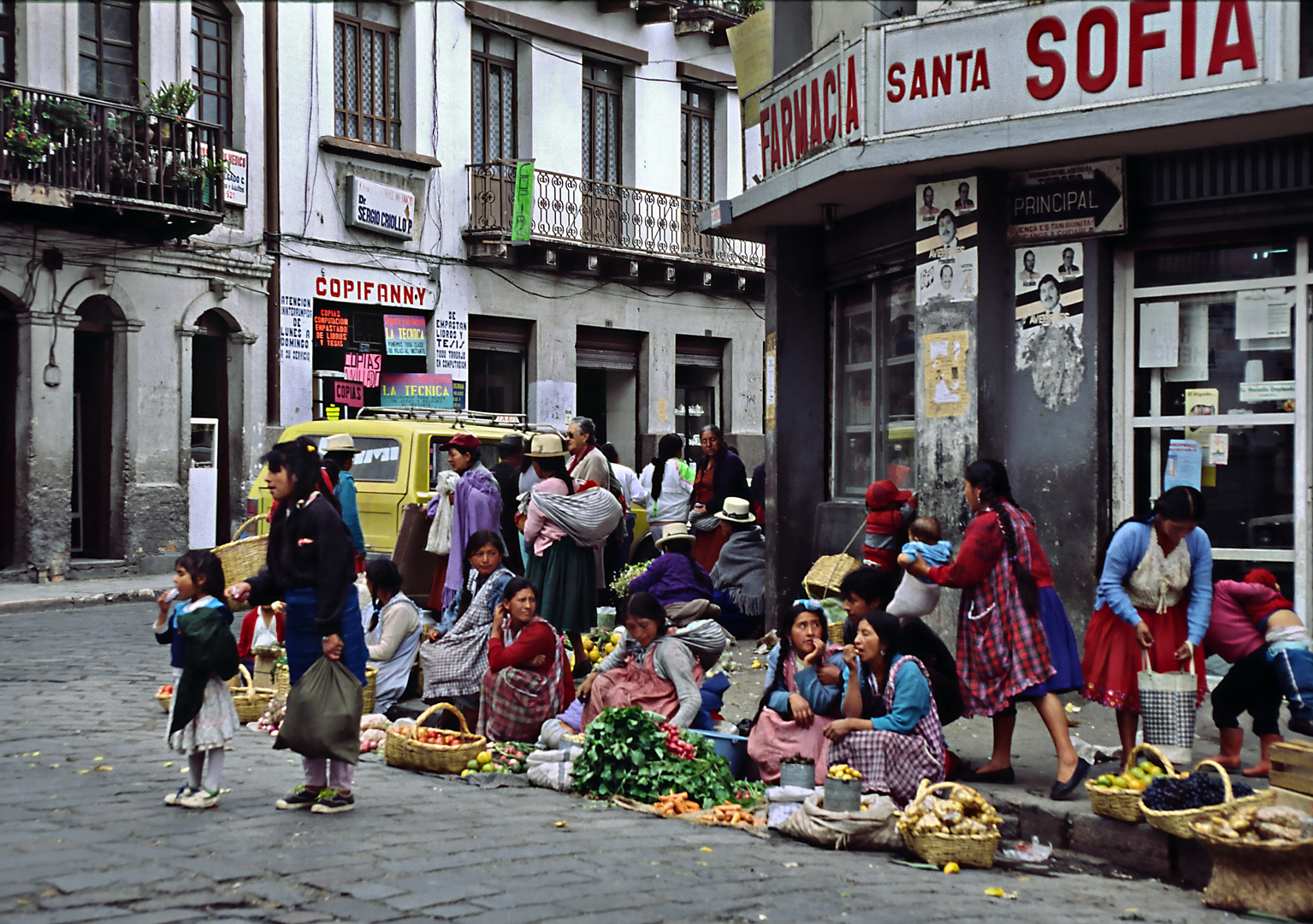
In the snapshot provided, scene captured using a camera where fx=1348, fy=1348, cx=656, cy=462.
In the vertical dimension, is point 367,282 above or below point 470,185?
below

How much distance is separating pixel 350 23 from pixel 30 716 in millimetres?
15084

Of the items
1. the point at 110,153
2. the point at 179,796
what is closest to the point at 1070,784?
the point at 179,796

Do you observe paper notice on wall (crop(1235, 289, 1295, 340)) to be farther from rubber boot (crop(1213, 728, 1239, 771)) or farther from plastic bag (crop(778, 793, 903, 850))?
plastic bag (crop(778, 793, 903, 850))

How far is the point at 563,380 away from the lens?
2366cm

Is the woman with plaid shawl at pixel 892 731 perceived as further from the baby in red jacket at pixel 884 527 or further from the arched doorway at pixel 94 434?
the arched doorway at pixel 94 434

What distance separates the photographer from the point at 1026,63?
8.85 metres

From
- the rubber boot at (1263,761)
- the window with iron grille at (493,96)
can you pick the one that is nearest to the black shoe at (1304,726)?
the rubber boot at (1263,761)

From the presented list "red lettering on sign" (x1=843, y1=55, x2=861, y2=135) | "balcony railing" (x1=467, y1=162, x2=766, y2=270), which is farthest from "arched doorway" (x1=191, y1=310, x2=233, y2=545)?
"red lettering on sign" (x1=843, y1=55, x2=861, y2=135)

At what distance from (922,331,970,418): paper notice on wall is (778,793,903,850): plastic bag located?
409 centimetres

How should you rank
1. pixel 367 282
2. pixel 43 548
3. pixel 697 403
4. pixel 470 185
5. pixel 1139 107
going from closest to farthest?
pixel 1139 107, pixel 43 548, pixel 367 282, pixel 470 185, pixel 697 403

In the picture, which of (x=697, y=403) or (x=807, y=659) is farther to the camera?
(x=697, y=403)

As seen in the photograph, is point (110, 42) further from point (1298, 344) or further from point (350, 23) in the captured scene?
point (1298, 344)

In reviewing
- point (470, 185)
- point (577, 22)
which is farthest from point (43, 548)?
point (577, 22)

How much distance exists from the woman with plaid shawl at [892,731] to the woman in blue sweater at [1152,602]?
102 cm
